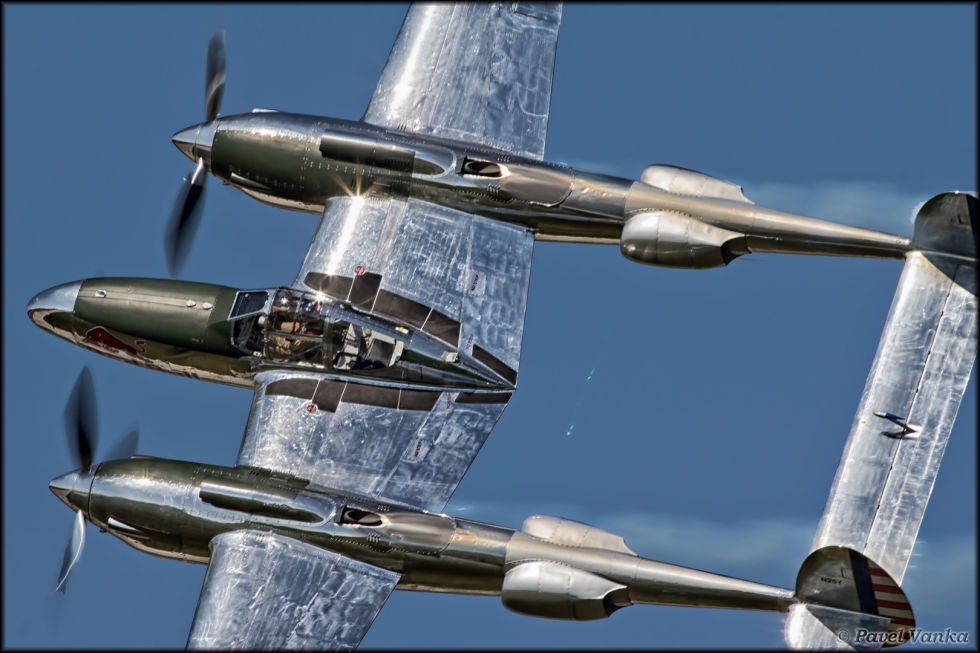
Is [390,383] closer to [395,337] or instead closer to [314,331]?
[395,337]

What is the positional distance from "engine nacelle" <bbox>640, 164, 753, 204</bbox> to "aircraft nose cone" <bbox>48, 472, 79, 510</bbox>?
10.2 metres

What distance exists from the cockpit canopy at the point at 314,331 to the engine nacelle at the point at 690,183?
4786 mm

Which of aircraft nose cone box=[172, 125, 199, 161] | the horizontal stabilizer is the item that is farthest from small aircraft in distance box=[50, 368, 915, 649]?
aircraft nose cone box=[172, 125, 199, 161]

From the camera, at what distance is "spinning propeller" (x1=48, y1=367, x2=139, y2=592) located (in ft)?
83.3

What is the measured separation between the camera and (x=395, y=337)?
2620 centimetres

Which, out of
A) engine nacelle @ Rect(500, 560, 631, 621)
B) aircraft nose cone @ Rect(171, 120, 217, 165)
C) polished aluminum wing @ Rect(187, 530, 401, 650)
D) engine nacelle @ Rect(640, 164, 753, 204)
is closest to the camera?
engine nacelle @ Rect(500, 560, 631, 621)

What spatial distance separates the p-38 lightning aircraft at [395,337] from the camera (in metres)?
24.1

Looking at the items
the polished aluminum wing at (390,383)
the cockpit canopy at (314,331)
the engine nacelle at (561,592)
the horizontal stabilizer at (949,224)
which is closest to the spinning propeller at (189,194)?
the polished aluminum wing at (390,383)

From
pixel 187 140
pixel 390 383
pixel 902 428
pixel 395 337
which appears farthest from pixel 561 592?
pixel 187 140

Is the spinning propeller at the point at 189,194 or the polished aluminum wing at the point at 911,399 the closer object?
the polished aluminum wing at the point at 911,399

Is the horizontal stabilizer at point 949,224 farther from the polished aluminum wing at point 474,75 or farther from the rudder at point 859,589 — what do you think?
the polished aluminum wing at point 474,75

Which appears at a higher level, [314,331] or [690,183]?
[690,183]

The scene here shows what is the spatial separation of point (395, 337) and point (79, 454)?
5.25m

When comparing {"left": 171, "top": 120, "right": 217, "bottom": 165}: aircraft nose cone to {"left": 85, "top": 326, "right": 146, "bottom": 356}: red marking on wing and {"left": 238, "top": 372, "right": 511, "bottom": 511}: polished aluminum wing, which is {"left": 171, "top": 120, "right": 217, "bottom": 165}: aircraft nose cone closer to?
{"left": 85, "top": 326, "right": 146, "bottom": 356}: red marking on wing
